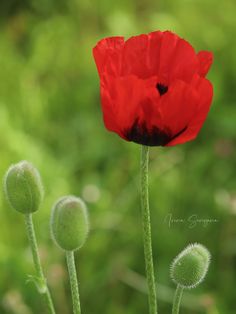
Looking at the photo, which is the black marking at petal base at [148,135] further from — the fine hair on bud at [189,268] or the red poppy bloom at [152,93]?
the fine hair on bud at [189,268]

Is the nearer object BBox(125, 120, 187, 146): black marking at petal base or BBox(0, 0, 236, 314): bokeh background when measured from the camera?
BBox(125, 120, 187, 146): black marking at petal base

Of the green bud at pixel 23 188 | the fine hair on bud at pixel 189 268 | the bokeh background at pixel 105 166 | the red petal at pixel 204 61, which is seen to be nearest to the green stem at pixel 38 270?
the green bud at pixel 23 188

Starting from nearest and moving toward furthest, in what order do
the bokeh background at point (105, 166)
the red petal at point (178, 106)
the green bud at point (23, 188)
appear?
the red petal at point (178, 106) < the green bud at point (23, 188) < the bokeh background at point (105, 166)

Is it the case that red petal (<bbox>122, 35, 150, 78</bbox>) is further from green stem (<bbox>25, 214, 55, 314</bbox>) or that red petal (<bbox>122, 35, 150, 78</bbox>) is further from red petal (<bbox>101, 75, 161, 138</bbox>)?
green stem (<bbox>25, 214, 55, 314</bbox>)

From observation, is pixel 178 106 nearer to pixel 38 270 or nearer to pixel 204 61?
pixel 204 61

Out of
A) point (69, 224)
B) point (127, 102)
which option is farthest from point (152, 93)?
point (69, 224)

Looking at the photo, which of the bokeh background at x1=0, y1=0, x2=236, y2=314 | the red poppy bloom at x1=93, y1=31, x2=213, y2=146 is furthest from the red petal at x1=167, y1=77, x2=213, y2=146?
the bokeh background at x1=0, y1=0, x2=236, y2=314

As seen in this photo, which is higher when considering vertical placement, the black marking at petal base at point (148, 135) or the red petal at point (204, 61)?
the red petal at point (204, 61)
